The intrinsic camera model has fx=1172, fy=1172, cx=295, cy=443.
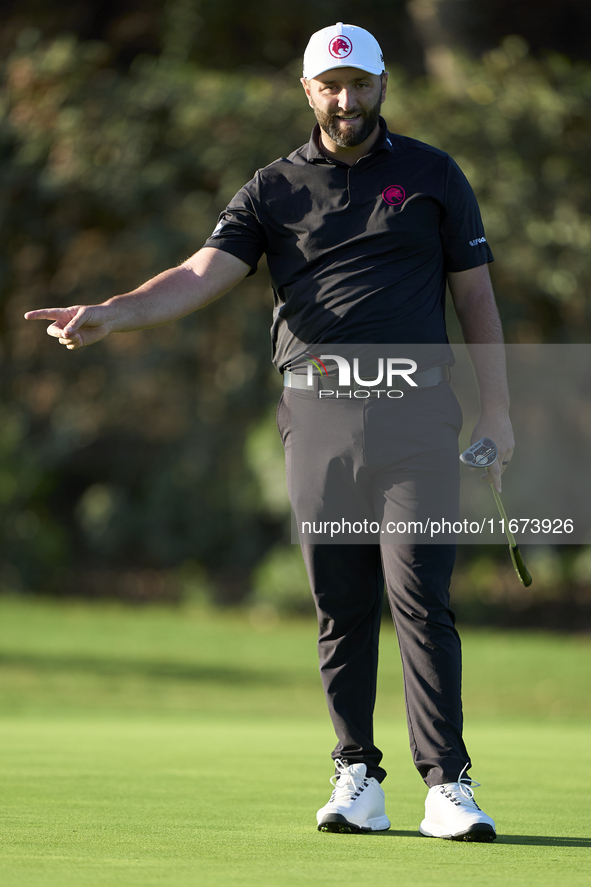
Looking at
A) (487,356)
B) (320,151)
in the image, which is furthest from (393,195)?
(487,356)

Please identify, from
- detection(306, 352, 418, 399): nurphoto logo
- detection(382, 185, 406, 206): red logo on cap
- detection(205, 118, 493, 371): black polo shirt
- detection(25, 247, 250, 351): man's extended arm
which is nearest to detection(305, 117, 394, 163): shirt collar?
detection(205, 118, 493, 371): black polo shirt

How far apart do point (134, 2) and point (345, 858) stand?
52.2 feet

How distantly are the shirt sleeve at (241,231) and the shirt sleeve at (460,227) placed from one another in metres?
0.51

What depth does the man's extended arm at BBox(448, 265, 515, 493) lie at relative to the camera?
3102 mm

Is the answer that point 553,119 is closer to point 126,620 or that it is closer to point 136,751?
point 126,620

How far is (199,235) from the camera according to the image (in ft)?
45.4

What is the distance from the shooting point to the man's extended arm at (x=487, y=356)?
3102mm

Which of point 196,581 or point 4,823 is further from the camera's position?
point 196,581

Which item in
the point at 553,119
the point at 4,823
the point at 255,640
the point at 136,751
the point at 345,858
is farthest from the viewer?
the point at 255,640

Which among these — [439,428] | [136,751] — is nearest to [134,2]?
[136,751]

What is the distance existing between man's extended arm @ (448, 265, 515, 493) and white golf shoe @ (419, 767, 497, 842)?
0.82 m

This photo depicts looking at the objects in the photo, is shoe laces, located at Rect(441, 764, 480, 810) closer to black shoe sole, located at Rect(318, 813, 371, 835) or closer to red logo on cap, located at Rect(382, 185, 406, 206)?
black shoe sole, located at Rect(318, 813, 371, 835)

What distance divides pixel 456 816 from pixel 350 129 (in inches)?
68.7

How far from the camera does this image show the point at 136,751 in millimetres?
4875
